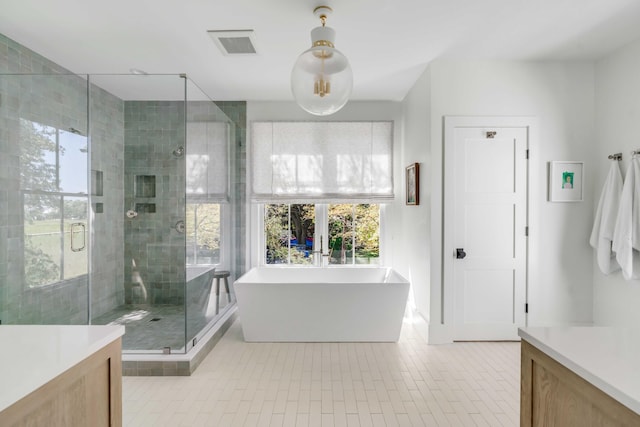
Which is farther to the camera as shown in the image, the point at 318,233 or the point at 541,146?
the point at 318,233

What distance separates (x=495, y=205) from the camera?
11.1ft

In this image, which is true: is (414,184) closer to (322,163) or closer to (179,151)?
(322,163)

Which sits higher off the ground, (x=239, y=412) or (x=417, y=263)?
(x=417, y=263)

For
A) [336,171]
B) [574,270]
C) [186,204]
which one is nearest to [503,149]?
[574,270]

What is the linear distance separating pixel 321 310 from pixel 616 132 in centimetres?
316

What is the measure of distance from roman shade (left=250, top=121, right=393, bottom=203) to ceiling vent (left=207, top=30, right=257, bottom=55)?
4.72 feet

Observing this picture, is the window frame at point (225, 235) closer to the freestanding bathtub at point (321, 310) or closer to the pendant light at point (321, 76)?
the freestanding bathtub at point (321, 310)

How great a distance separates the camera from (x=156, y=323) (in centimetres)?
356

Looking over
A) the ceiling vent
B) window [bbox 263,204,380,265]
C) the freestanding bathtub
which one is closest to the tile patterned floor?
the freestanding bathtub

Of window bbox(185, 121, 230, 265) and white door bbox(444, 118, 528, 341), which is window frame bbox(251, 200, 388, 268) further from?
white door bbox(444, 118, 528, 341)

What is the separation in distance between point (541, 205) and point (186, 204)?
11.1 feet

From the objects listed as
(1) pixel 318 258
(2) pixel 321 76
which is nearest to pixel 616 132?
(2) pixel 321 76

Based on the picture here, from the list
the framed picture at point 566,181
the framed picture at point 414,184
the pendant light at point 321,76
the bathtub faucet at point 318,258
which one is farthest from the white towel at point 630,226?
the bathtub faucet at point 318,258

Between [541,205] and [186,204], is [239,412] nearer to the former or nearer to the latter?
[186,204]
